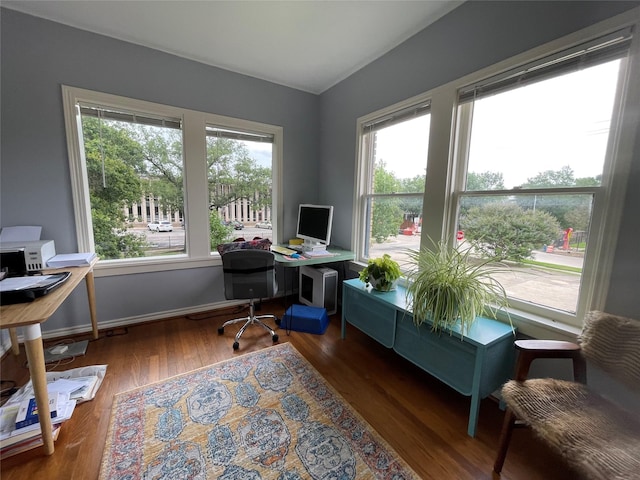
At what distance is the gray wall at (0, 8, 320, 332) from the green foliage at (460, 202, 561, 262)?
8.06 feet

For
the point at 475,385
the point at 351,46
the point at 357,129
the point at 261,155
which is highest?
the point at 351,46

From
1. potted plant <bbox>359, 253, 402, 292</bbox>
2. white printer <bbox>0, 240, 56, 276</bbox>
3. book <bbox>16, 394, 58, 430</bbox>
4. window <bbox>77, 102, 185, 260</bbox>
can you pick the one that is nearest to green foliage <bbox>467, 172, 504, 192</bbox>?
potted plant <bbox>359, 253, 402, 292</bbox>

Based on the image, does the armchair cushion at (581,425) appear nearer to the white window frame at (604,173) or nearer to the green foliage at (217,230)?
the white window frame at (604,173)

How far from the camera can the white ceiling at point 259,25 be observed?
6.01 feet

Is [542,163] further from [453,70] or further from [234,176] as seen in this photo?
[234,176]

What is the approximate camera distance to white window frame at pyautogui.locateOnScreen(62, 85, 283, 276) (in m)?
2.14

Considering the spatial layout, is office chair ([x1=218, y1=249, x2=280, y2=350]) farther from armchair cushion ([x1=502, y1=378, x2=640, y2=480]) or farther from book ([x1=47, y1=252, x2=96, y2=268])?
armchair cushion ([x1=502, y1=378, x2=640, y2=480])

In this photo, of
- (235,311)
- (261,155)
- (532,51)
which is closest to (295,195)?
(261,155)

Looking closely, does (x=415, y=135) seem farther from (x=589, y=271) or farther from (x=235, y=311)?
(x=235, y=311)

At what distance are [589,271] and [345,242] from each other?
6.68ft

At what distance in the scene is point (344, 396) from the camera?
1.66 m

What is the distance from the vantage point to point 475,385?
1.38 m

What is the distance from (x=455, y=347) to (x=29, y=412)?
92.7 inches

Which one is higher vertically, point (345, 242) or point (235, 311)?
point (345, 242)
